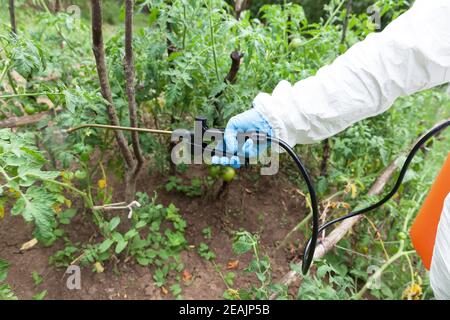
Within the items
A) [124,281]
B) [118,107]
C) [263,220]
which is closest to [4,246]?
[124,281]

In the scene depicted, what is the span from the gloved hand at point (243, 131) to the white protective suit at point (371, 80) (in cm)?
3

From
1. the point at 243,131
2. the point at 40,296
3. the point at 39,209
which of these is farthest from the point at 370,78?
the point at 40,296

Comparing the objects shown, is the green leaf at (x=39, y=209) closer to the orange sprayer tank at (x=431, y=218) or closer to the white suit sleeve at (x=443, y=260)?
the white suit sleeve at (x=443, y=260)

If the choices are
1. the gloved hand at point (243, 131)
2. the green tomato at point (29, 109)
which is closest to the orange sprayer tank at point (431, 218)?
the gloved hand at point (243, 131)

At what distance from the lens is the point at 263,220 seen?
181 cm

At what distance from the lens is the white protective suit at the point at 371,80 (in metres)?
0.95

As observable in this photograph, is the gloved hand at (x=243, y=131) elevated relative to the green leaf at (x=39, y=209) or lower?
elevated

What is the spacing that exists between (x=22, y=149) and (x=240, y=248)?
2.23 ft

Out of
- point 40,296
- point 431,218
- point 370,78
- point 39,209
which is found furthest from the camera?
point 40,296

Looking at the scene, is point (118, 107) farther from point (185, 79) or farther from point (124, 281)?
point (124, 281)

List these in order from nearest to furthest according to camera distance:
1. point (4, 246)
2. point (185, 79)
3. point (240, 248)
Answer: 1. point (240, 248)
2. point (185, 79)
3. point (4, 246)

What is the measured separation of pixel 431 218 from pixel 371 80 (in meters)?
0.53

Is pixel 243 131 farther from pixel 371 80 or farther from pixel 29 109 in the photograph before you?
pixel 29 109

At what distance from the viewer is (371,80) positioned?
1008 mm
